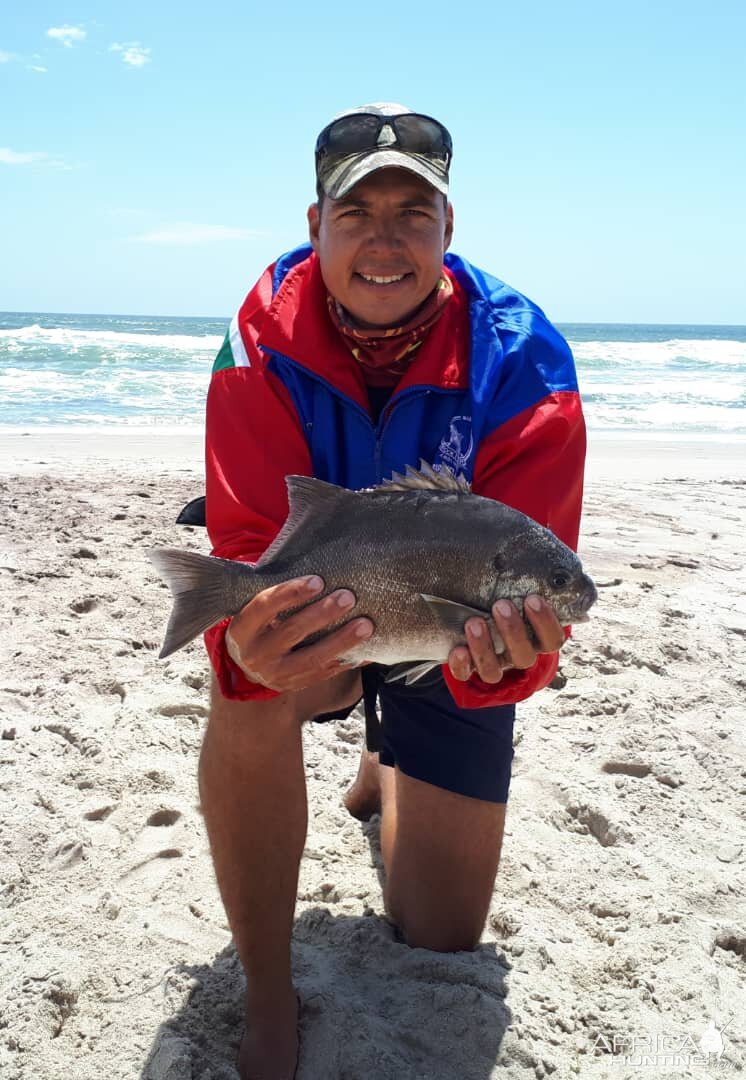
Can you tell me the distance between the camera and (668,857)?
119 inches

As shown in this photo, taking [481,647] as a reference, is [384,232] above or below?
above

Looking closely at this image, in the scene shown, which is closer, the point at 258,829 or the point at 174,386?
the point at 258,829

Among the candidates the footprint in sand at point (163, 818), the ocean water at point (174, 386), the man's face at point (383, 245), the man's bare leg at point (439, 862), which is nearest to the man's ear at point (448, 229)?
the man's face at point (383, 245)

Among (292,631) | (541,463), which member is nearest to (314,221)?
(541,463)

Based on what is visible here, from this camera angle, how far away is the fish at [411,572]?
218 centimetres

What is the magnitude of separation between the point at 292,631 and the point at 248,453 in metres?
0.74

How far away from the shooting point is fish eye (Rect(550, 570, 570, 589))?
2.20 metres

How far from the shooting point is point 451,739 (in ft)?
9.60

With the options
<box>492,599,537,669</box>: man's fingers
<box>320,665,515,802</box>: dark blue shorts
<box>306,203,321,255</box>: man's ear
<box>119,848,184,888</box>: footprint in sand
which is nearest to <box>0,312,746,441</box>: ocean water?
<box>306,203,321,255</box>: man's ear

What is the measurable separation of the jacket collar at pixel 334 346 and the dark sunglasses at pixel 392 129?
0.43 metres

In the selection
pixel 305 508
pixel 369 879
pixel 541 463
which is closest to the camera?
pixel 305 508

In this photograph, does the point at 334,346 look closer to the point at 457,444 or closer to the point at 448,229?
the point at 457,444

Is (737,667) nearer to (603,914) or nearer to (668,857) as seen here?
(668,857)

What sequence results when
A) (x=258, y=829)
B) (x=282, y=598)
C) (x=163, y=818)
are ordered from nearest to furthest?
(x=282, y=598) < (x=258, y=829) < (x=163, y=818)
